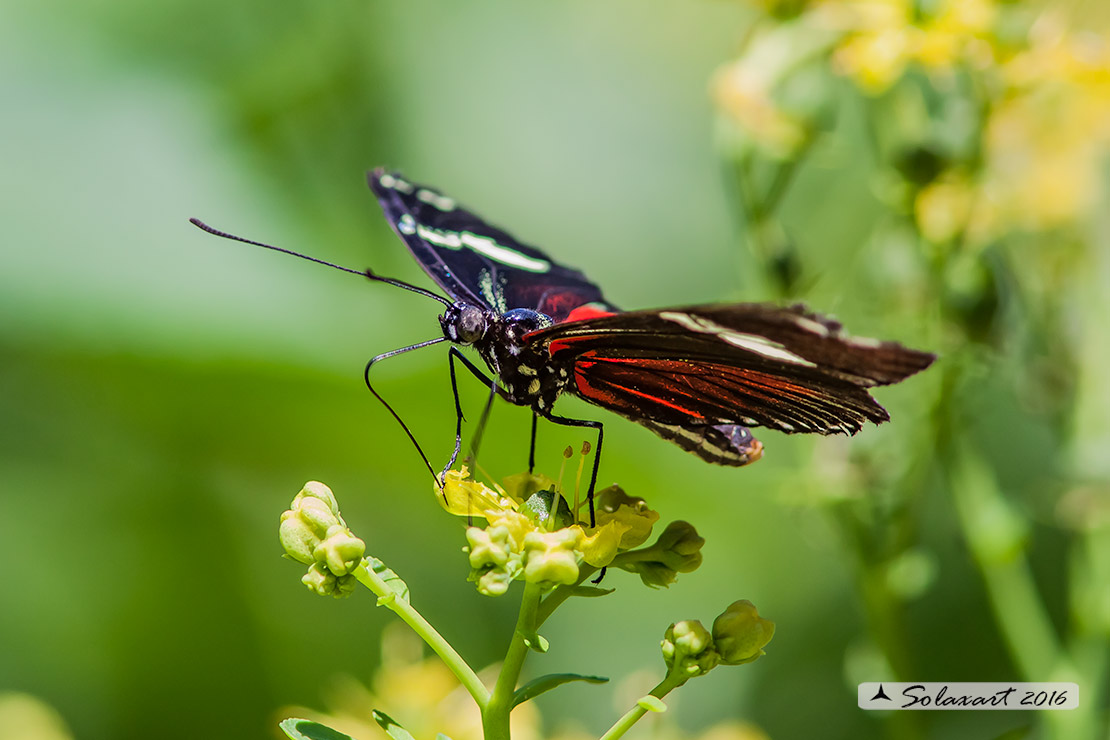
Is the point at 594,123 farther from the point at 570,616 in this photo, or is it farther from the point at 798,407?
the point at 798,407

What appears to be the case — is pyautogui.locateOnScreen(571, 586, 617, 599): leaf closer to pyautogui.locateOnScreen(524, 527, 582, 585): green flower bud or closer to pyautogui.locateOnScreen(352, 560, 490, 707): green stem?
pyautogui.locateOnScreen(524, 527, 582, 585): green flower bud

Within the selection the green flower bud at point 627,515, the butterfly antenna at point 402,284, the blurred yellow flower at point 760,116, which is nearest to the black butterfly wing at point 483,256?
the butterfly antenna at point 402,284


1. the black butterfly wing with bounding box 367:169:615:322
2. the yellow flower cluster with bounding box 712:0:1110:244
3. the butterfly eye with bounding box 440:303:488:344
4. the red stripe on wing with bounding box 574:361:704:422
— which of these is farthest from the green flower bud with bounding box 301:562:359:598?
the yellow flower cluster with bounding box 712:0:1110:244

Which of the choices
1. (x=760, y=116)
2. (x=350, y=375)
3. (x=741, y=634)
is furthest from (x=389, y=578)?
(x=350, y=375)

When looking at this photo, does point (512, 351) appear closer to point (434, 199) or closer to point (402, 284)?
point (402, 284)

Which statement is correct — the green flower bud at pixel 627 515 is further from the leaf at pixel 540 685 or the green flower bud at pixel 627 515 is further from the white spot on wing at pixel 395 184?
the white spot on wing at pixel 395 184

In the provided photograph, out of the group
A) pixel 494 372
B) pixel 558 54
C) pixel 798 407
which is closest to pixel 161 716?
pixel 494 372
